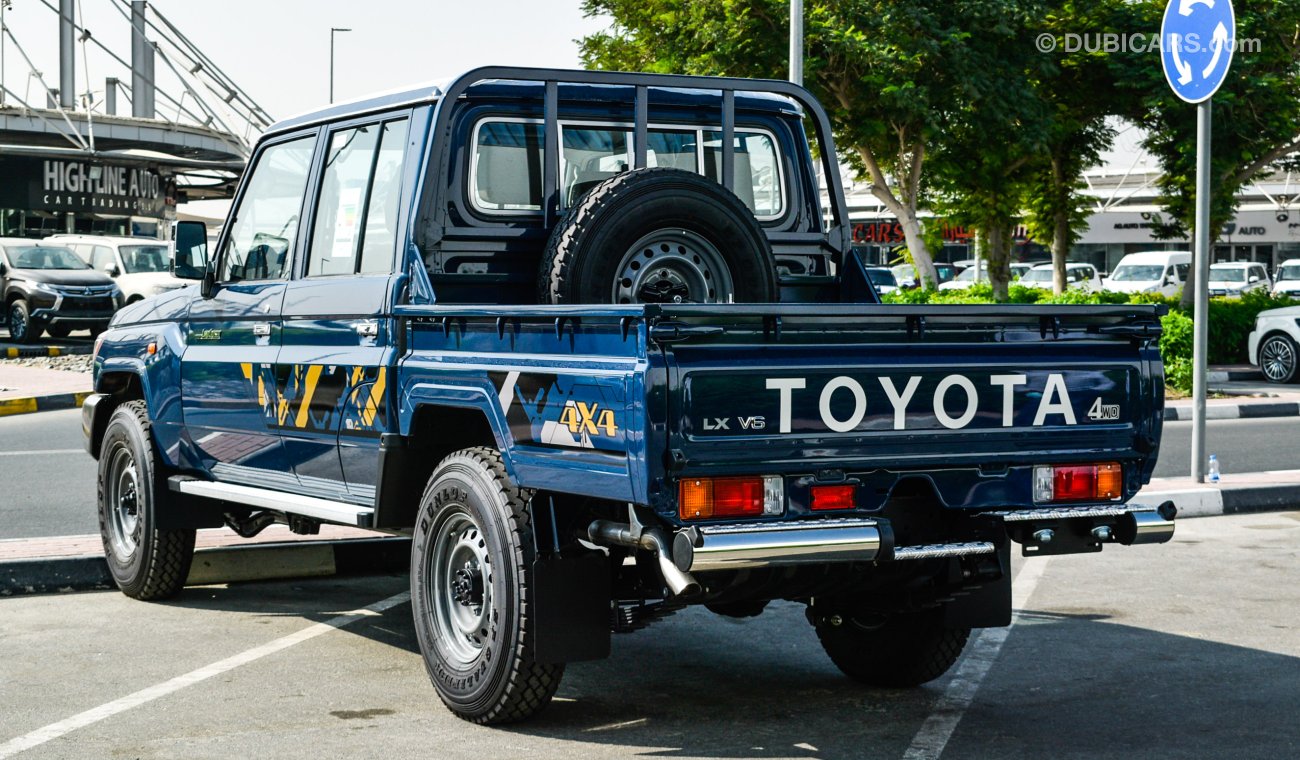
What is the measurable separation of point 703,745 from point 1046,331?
1.68m

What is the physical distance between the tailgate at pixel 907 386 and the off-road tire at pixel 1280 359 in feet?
57.6

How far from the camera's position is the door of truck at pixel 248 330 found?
672cm

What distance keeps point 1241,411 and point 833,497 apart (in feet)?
47.8

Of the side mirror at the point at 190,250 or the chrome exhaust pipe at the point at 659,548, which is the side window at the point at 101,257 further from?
the chrome exhaust pipe at the point at 659,548

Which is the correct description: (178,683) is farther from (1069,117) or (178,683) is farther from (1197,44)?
(1069,117)

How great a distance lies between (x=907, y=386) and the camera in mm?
4785

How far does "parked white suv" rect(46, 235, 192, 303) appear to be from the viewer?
97.8 feet

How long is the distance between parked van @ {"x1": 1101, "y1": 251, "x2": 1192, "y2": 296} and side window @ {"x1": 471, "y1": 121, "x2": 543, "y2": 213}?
39.1 meters

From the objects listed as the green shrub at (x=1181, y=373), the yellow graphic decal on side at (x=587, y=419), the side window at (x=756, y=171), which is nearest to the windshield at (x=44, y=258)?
the green shrub at (x=1181, y=373)

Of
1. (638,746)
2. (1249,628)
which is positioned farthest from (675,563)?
(1249,628)

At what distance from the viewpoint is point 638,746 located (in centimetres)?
496

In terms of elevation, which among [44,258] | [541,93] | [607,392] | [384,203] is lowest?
[607,392]

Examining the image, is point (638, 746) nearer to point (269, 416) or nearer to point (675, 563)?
point (675, 563)

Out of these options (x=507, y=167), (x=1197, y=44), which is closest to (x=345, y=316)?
(x=507, y=167)
